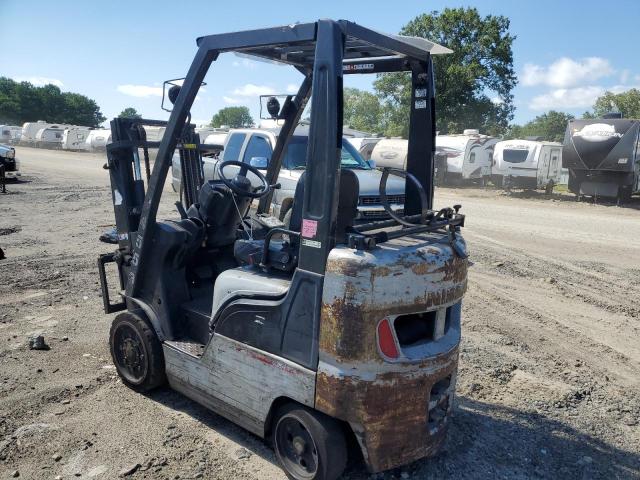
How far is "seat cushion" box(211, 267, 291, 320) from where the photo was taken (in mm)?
3383

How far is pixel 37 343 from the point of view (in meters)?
5.13

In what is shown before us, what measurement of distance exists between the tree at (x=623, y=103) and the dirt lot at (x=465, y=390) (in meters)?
50.6

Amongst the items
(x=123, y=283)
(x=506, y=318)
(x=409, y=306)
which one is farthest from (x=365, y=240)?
(x=506, y=318)

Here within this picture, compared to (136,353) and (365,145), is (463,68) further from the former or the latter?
(136,353)

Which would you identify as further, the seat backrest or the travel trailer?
the travel trailer

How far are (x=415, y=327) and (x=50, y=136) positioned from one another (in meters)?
52.1

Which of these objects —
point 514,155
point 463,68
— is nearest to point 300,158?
→ point 514,155

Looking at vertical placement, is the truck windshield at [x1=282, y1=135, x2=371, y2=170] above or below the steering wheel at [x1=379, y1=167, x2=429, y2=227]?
above

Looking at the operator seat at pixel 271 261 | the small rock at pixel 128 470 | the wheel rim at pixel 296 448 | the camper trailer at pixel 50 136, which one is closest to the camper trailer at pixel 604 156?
the operator seat at pixel 271 261

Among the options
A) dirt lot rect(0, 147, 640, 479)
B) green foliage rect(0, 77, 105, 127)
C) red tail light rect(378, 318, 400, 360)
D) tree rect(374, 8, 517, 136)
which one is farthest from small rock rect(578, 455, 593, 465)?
green foliage rect(0, 77, 105, 127)

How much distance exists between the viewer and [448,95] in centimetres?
3506

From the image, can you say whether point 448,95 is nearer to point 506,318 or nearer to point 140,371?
point 506,318

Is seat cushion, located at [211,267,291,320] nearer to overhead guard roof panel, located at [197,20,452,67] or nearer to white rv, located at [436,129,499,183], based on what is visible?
overhead guard roof panel, located at [197,20,452,67]

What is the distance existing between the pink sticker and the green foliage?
8095cm
